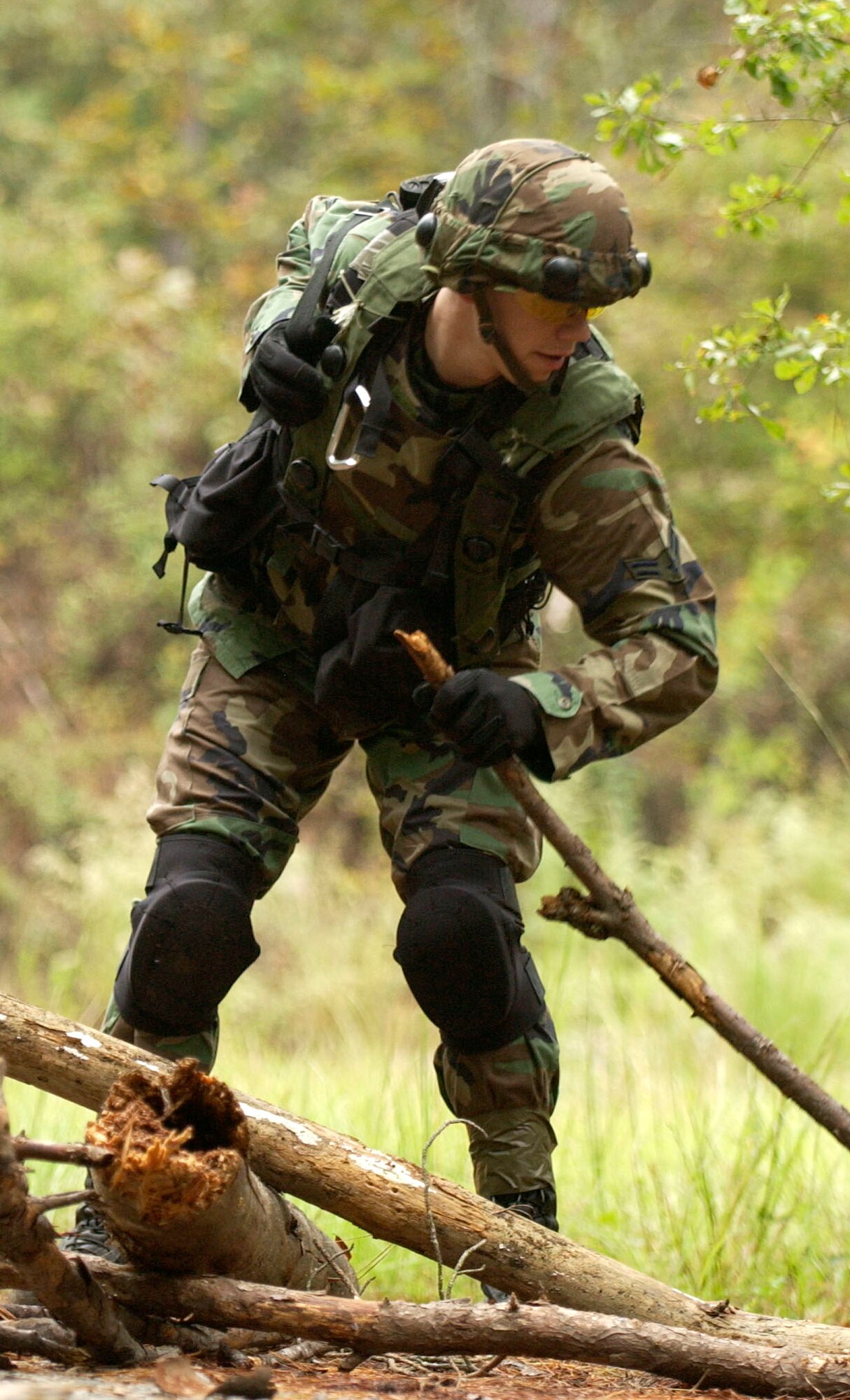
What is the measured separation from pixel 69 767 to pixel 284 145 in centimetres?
1010

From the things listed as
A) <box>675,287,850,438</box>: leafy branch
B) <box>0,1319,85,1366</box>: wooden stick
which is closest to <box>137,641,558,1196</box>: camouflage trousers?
<box>0,1319,85,1366</box>: wooden stick

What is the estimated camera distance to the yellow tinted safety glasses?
8.75 ft

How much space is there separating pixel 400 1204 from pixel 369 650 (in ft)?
3.29

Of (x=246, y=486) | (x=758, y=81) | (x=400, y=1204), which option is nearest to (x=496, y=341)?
(x=246, y=486)

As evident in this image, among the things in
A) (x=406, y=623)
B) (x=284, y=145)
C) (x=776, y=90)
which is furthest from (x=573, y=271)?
(x=284, y=145)

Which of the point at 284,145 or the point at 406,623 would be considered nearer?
the point at 406,623

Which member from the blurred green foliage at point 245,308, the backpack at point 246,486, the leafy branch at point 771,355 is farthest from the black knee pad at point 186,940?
the blurred green foliage at point 245,308

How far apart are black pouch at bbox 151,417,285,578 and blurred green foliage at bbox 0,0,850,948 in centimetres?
623

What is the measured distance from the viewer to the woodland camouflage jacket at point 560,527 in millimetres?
2666

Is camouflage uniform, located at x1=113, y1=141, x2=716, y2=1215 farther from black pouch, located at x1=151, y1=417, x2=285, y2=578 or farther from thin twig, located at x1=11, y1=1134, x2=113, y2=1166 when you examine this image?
thin twig, located at x1=11, y1=1134, x2=113, y2=1166

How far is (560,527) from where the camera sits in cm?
280

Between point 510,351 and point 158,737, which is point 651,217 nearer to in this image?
point 158,737

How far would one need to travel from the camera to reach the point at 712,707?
41.3 ft

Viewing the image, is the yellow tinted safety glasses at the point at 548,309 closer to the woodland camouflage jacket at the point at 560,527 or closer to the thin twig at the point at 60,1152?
the woodland camouflage jacket at the point at 560,527
